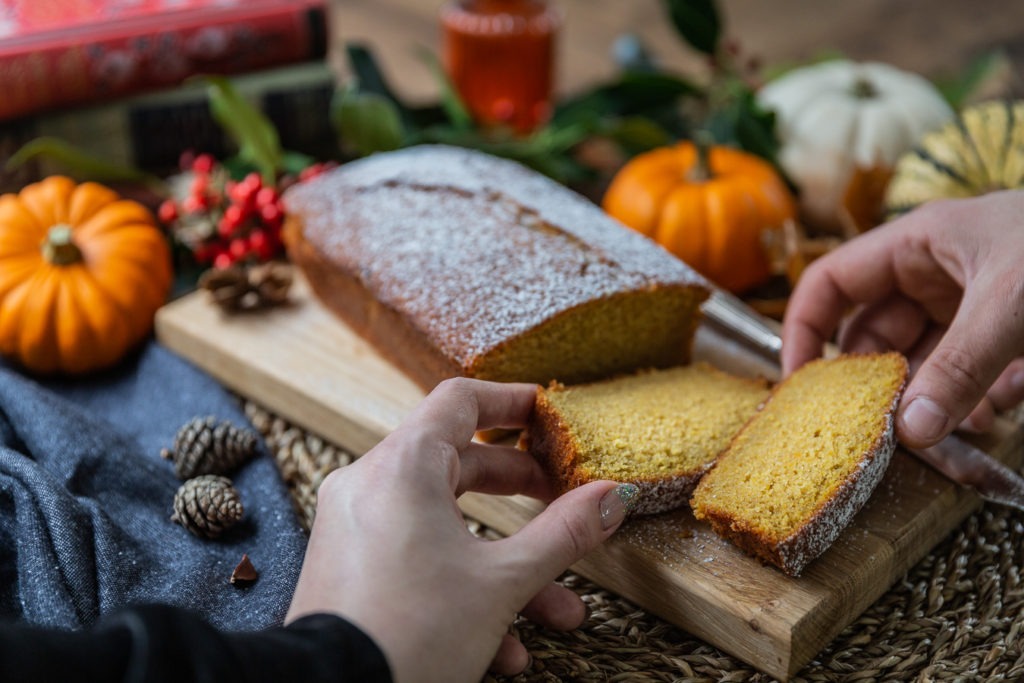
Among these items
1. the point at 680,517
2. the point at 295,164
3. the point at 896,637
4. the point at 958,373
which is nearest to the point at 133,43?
the point at 295,164

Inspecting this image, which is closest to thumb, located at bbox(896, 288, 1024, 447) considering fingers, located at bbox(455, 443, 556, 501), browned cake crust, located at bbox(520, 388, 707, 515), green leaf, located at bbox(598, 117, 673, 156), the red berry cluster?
browned cake crust, located at bbox(520, 388, 707, 515)

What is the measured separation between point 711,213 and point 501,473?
4.21 feet

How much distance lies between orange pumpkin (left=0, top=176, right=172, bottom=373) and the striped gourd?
2.05 metres

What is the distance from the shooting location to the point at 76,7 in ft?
11.0

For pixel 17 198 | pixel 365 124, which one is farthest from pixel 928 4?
pixel 17 198

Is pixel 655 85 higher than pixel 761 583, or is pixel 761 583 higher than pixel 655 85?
pixel 655 85

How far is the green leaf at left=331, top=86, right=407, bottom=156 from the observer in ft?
10.2

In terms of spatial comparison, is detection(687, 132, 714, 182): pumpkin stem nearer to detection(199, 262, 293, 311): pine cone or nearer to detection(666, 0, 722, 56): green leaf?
detection(666, 0, 722, 56): green leaf

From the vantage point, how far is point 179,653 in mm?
1293

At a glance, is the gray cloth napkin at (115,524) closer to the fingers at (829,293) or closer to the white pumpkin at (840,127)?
the fingers at (829,293)

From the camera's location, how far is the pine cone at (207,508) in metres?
2.05

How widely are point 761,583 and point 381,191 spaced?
4.56 ft

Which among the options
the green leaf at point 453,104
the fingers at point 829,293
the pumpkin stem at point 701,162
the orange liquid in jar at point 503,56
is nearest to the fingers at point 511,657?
the fingers at point 829,293

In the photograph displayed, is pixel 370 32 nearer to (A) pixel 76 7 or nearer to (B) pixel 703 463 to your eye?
(A) pixel 76 7
